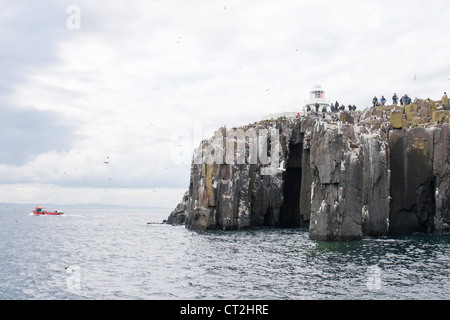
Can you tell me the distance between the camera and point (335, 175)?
56.9 m

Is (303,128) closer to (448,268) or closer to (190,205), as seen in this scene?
(190,205)

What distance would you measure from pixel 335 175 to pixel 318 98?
62974 millimetres

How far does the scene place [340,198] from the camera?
2213 inches

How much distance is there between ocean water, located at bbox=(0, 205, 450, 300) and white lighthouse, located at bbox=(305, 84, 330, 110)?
6102 cm

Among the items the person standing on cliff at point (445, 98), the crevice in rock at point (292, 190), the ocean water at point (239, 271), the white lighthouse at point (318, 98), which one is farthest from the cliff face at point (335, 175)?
the white lighthouse at point (318, 98)

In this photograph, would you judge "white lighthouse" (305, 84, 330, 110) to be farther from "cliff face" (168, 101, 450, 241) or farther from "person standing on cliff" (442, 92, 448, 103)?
"person standing on cliff" (442, 92, 448, 103)

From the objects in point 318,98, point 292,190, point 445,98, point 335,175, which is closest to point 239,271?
point 335,175

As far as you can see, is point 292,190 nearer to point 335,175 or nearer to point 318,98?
point 318,98

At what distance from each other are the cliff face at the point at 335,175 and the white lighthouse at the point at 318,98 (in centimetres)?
2723

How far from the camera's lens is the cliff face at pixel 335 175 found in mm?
57344

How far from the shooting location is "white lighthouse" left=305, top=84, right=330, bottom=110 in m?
116

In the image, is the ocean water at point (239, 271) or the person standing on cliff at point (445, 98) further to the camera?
the person standing on cliff at point (445, 98)

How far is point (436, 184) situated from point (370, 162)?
46.5 feet

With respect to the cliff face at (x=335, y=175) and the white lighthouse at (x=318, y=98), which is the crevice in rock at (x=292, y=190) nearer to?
the cliff face at (x=335, y=175)
